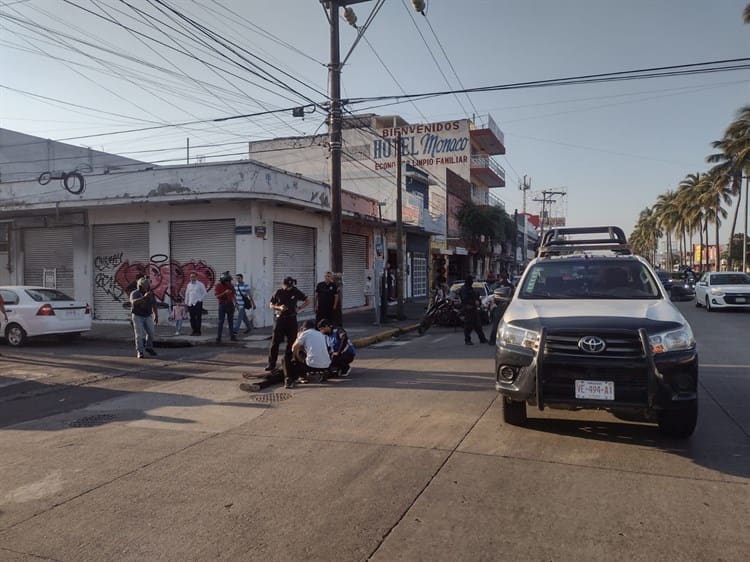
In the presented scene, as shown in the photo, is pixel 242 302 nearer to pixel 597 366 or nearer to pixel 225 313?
pixel 225 313

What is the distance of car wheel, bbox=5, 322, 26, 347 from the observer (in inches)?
529

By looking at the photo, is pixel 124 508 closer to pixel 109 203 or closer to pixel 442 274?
pixel 109 203

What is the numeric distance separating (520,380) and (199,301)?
1114 cm

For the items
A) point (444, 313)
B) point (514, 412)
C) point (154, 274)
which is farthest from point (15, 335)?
point (514, 412)

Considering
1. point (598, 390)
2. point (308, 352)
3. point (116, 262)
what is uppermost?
point (116, 262)

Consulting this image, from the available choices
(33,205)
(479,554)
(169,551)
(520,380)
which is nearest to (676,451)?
(520,380)

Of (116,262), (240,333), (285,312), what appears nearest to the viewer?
(285,312)

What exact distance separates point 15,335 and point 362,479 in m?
12.3

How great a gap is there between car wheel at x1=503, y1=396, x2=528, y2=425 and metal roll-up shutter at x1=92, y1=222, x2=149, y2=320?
14.7 metres

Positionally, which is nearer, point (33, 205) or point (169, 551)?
point (169, 551)

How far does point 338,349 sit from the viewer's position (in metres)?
9.47

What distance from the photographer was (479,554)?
3.37 meters

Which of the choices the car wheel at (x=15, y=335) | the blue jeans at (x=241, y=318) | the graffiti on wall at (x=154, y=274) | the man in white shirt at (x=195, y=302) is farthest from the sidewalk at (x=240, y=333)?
the car wheel at (x=15, y=335)

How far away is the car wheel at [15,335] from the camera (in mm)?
13438
